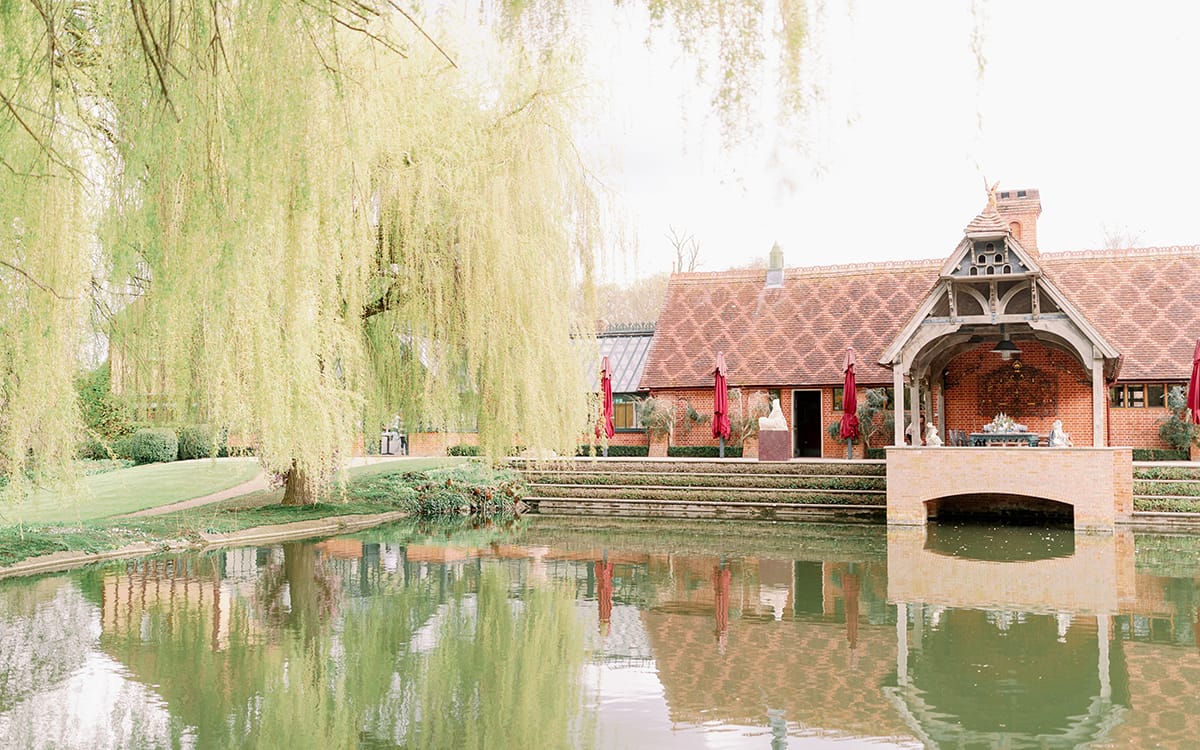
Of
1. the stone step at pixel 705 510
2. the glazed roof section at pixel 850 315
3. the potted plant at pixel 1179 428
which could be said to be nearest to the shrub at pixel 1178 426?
the potted plant at pixel 1179 428

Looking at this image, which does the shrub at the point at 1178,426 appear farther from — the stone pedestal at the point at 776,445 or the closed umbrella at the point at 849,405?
the stone pedestal at the point at 776,445

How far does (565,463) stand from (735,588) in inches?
449

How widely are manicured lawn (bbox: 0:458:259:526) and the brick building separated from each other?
33.2 feet

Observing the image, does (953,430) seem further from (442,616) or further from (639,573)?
(442,616)

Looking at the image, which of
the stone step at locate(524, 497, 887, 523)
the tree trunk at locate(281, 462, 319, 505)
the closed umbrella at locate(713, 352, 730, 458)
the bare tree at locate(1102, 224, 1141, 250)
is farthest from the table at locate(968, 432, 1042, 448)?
the bare tree at locate(1102, 224, 1141, 250)

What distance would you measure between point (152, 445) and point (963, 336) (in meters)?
20.2

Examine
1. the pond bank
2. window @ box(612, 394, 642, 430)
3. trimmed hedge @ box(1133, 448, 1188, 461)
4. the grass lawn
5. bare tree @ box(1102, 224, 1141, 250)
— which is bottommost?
the pond bank

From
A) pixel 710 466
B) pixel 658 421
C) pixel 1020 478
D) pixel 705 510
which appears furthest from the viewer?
pixel 658 421

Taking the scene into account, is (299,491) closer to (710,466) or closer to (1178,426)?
(710,466)

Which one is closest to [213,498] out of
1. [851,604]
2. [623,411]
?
[623,411]

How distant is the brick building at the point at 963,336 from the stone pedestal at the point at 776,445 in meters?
2.37

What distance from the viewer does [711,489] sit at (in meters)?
19.6

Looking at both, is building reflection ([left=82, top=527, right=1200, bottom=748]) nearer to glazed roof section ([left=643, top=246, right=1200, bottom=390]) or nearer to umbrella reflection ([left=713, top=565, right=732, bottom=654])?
umbrella reflection ([left=713, top=565, right=732, bottom=654])

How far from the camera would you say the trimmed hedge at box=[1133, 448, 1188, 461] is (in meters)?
20.5
